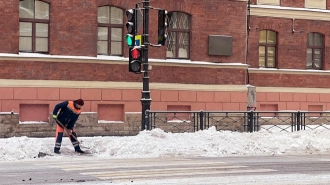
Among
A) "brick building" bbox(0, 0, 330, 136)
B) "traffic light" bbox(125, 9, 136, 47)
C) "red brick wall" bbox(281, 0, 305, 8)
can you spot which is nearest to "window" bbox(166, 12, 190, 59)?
"brick building" bbox(0, 0, 330, 136)

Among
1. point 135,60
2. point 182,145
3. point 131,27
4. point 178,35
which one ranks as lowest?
point 182,145

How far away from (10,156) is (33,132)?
680 cm

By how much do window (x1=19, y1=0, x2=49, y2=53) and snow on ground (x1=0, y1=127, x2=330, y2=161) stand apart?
456 cm

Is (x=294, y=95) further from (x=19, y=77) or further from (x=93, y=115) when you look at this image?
(x=19, y=77)

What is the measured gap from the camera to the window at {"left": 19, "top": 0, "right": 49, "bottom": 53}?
2300cm

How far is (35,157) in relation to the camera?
1672 centimetres

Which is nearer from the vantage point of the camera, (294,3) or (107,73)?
(107,73)

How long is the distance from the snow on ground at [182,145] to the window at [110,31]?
5276 millimetres

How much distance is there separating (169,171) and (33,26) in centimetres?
1173

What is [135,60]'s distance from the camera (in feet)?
61.5

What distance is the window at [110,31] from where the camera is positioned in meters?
24.4

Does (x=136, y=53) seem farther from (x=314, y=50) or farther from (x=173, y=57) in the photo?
(x=314, y=50)

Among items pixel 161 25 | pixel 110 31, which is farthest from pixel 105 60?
pixel 161 25

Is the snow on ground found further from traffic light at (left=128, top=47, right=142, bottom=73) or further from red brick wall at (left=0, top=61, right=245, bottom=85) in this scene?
red brick wall at (left=0, top=61, right=245, bottom=85)
